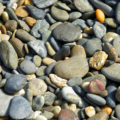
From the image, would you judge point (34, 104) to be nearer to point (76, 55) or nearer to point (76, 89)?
point (76, 89)

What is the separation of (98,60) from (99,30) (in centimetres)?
37

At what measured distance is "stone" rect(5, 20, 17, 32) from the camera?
2664 mm

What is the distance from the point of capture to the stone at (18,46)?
2.53 meters

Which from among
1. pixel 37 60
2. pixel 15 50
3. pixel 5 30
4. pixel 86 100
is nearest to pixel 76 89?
pixel 86 100

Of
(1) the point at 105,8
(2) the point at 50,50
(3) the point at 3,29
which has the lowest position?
(2) the point at 50,50

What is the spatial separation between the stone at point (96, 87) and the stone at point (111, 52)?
30 centimetres

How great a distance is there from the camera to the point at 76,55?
2471 millimetres

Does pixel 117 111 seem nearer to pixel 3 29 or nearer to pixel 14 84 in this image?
pixel 14 84

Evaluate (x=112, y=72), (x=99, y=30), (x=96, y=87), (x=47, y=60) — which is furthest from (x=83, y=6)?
(x=96, y=87)

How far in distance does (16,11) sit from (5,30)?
0.25 metres

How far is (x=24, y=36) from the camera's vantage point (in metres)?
2.59

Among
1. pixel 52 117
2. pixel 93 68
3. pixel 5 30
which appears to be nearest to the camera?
pixel 52 117

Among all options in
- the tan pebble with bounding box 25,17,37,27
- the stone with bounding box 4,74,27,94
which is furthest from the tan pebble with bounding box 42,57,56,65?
the tan pebble with bounding box 25,17,37,27

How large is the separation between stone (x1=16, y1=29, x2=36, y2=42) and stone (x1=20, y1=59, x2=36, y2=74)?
0.25 metres
